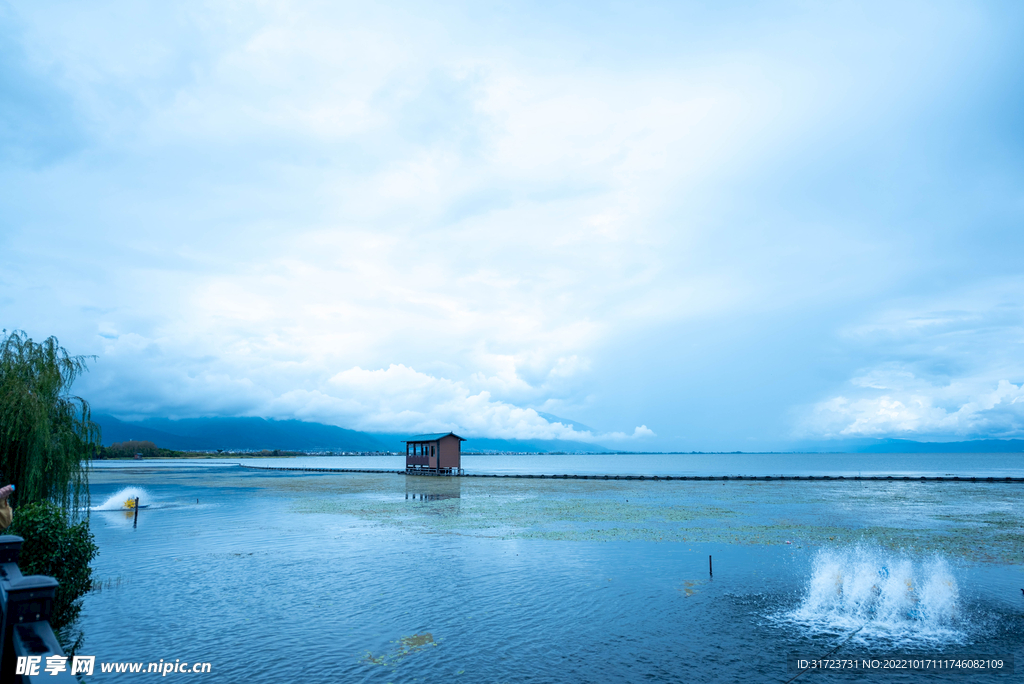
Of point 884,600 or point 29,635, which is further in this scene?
point 884,600

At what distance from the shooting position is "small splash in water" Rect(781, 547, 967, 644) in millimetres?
18469

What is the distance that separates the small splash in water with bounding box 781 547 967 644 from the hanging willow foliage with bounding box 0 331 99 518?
83.2ft

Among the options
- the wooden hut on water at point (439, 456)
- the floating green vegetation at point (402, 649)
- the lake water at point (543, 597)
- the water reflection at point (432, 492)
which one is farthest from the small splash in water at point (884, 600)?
the wooden hut on water at point (439, 456)

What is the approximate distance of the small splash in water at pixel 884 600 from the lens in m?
18.5

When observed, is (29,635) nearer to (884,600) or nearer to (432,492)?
(884,600)

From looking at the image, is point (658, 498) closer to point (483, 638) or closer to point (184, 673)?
point (483, 638)

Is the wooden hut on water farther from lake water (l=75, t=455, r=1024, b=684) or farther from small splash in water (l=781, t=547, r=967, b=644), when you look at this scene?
small splash in water (l=781, t=547, r=967, b=644)

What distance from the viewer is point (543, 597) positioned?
22.0 m

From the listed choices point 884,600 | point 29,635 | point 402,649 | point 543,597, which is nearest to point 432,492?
point 543,597

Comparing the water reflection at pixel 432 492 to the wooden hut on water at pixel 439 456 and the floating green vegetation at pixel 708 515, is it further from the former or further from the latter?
the wooden hut on water at pixel 439 456

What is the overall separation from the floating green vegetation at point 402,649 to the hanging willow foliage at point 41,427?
11.2 meters

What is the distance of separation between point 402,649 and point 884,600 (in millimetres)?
17648

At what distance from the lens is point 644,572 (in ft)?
85.4

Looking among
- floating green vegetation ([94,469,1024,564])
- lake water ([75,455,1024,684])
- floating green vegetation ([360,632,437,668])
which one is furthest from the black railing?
floating green vegetation ([94,469,1024,564])
